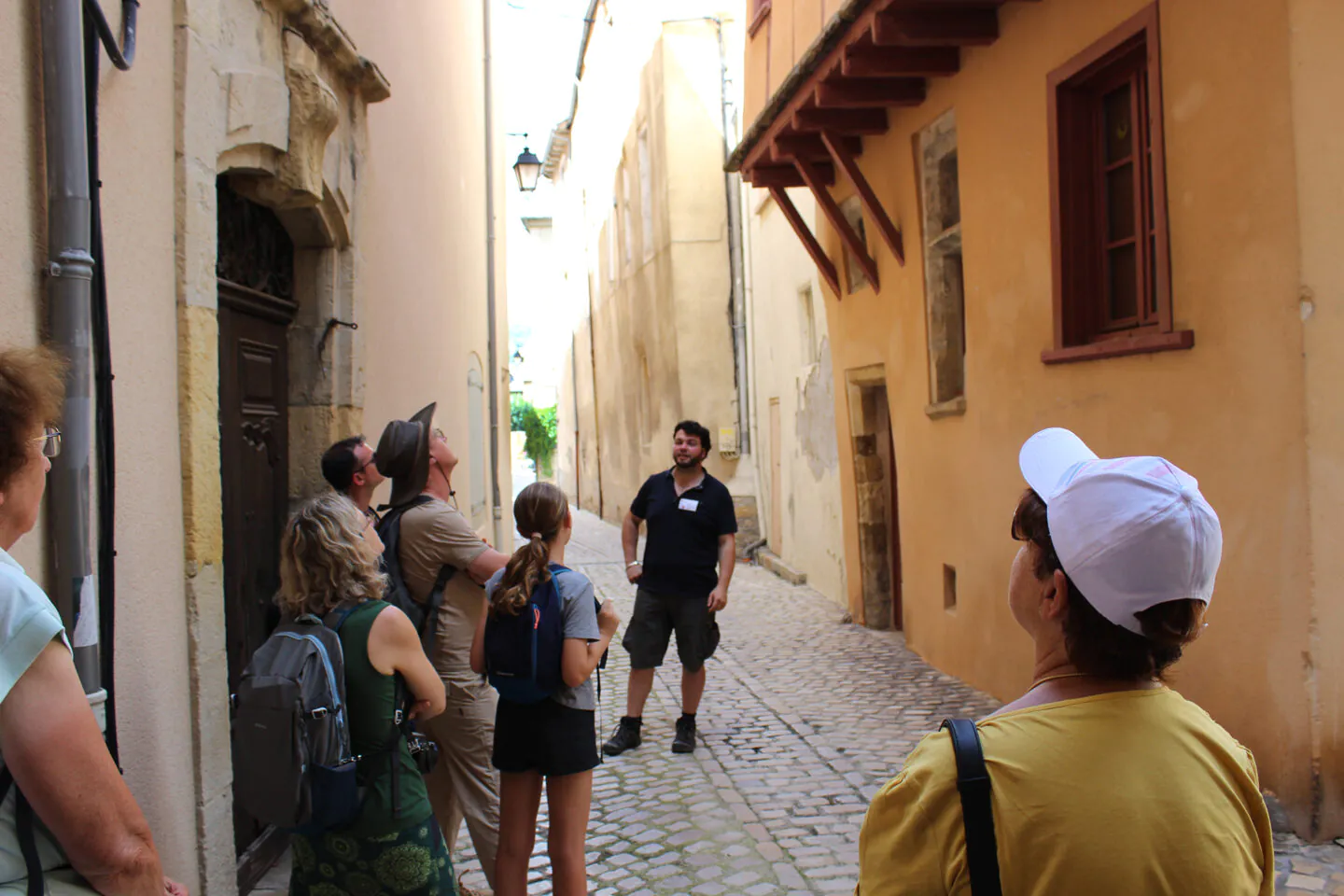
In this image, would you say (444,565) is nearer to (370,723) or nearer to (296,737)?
(370,723)

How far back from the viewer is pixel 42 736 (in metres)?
1.51

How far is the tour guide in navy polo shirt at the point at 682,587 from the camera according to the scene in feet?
19.3

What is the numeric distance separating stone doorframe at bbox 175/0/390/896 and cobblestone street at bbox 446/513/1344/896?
4.23 ft

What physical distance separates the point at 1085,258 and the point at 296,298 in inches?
153

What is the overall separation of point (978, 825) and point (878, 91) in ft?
23.5

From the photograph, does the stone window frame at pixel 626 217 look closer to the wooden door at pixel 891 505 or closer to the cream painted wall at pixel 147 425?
the wooden door at pixel 891 505

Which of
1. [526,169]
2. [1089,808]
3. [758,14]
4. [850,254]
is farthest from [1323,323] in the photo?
[526,169]

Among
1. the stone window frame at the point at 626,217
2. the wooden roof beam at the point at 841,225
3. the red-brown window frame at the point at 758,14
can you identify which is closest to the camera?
the wooden roof beam at the point at 841,225

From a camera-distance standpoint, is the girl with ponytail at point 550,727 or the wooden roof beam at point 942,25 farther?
the wooden roof beam at point 942,25

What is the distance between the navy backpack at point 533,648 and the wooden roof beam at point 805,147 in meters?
6.63

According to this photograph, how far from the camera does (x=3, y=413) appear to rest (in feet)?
5.26

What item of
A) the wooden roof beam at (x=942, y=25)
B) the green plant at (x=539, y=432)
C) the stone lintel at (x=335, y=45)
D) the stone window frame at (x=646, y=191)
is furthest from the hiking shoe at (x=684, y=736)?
the green plant at (x=539, y=432)

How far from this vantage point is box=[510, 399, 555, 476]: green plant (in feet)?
136

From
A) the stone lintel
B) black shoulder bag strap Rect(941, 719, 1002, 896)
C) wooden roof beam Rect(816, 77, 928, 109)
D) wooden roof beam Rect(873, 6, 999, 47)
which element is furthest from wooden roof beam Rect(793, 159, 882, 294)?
black shoulder bag strap Rect(941, 719, 1002, 896)
